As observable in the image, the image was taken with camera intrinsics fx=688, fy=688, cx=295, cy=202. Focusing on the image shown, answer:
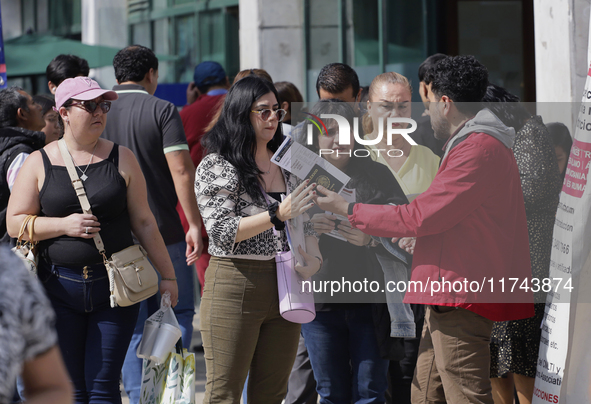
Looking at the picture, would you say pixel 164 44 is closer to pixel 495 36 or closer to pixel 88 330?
pixel 495 36

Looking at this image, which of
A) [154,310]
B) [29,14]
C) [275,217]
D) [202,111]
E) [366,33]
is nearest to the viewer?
[275,217]

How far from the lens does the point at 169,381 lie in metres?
3.39

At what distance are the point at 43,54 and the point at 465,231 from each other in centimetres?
781

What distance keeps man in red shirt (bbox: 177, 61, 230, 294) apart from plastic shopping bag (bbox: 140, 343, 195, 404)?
1.92m

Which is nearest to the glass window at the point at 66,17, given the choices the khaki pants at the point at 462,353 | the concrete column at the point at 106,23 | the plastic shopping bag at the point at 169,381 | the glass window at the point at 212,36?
the concrete column at the point at 106,23

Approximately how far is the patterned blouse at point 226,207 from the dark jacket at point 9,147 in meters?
1.39

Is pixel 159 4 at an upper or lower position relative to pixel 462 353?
upper

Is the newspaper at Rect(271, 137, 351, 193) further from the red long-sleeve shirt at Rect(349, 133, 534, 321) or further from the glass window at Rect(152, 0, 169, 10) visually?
the glass window at Rect(152, 0, 169, 10)

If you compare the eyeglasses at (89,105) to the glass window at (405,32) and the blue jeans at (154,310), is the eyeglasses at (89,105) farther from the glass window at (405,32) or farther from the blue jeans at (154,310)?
the glass window at (405,32)

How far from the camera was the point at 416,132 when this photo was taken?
436 centimetres

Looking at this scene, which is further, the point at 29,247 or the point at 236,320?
the point at 29,247

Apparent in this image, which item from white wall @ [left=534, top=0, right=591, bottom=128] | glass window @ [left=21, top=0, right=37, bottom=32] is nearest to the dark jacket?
white wall @ [left=534, top=0, right=591, bottom=128]

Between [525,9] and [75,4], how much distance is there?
872 cm

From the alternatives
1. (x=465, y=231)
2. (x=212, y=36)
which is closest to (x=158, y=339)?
(x=465, y=231)
